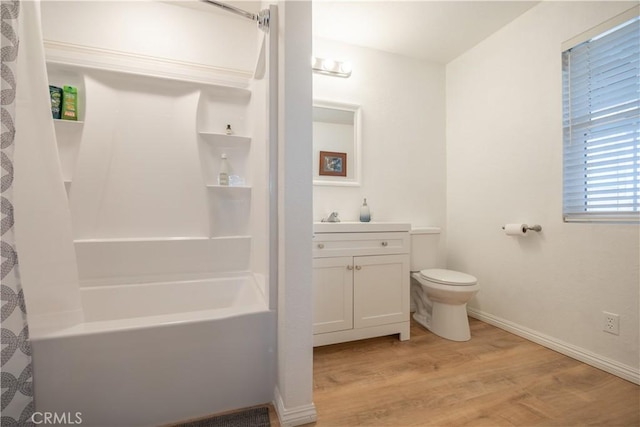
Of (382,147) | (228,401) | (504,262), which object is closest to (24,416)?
(228,401)

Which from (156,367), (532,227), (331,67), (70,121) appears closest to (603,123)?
(532,227)

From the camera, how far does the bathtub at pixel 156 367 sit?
3.41ft

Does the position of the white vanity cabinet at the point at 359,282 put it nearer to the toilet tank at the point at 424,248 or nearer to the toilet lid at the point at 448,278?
the toilet lid at the point at 448,278

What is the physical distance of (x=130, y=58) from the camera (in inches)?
A: 68.8

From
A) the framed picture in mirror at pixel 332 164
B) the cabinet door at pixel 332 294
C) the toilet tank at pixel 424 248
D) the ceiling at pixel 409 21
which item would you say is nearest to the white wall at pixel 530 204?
the ceiling at pixel 409 21

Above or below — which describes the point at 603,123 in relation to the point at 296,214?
above

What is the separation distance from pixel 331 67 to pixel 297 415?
2.27 meters

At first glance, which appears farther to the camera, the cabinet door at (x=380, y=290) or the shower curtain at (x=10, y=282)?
the cabinet door at (x=380, y=290)

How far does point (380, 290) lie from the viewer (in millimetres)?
1881

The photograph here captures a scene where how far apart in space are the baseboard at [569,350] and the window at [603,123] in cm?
81

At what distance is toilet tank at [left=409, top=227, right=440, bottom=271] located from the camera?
2223 mm

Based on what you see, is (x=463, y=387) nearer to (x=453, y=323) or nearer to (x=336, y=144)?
(x=453, y=323)

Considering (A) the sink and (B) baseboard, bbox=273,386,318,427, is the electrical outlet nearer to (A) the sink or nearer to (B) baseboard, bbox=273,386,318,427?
(A) the sink

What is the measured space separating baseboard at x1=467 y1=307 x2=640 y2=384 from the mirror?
62.5 inches
